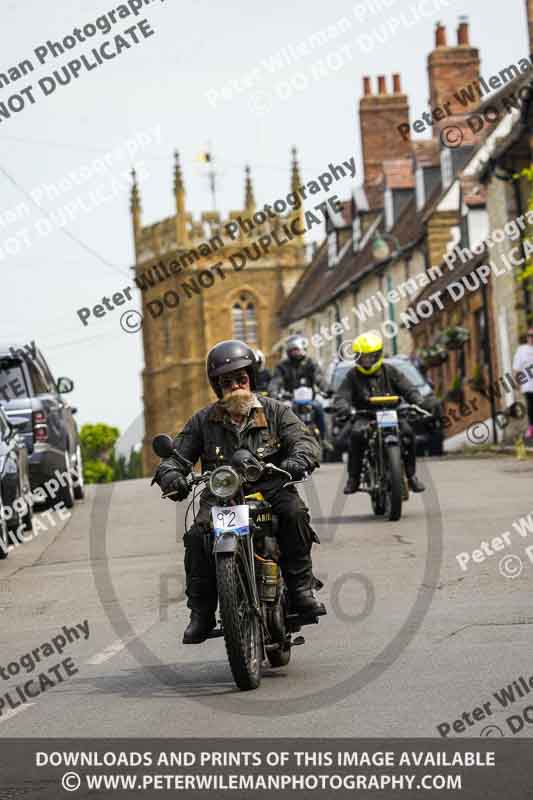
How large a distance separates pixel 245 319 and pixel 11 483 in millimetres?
103019

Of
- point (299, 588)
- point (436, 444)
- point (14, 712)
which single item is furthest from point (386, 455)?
point (436, 444)

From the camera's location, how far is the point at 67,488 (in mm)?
22141

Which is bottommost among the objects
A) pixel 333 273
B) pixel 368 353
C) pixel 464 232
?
pixel 368 353

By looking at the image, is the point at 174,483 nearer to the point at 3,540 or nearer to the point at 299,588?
the point at 299,588

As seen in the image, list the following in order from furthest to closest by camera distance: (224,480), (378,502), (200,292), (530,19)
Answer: (200,292), (530,19), (378,502), (224,480)

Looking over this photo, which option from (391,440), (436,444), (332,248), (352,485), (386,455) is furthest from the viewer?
(332,248)

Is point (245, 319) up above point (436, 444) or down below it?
above

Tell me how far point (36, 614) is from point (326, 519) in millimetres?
6139

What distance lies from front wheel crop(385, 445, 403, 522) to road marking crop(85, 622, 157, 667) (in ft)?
19.0

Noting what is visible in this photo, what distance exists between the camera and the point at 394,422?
55.0ft

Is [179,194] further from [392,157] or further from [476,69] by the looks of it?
[476,69]

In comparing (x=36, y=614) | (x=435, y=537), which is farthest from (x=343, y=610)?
(x=435, y=537)

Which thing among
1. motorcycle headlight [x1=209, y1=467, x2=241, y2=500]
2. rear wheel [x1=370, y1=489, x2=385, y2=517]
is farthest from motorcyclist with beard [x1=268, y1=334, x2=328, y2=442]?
motorcycle headlight [x1=209, y1=467, x2=241, y2=500]
